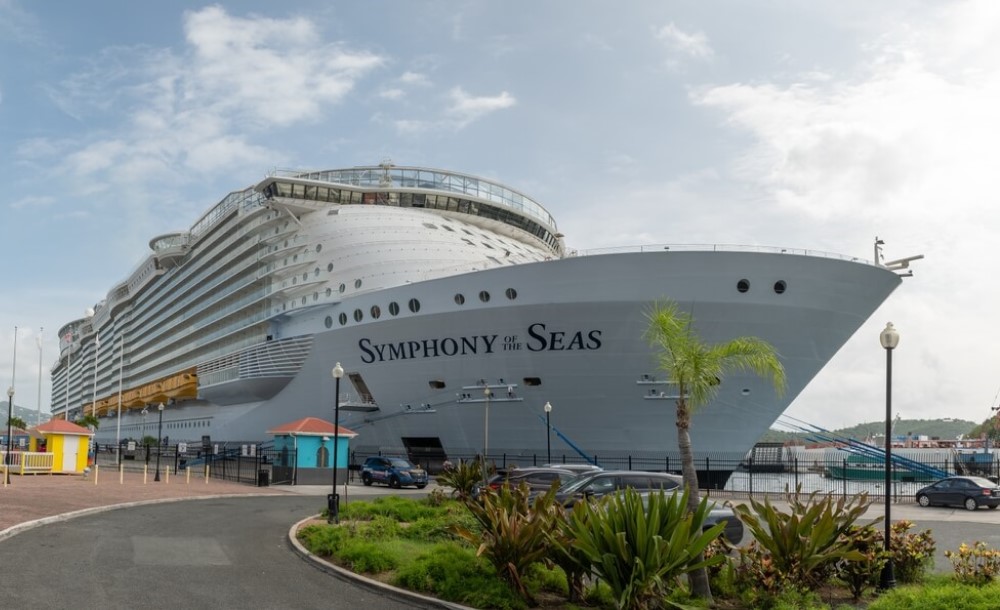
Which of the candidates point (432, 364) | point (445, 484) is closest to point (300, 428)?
point (432, 364)

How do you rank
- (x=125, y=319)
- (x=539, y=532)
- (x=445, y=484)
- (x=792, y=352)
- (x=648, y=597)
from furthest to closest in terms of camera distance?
(x=125, y=319) < (x=792, y=352) < (x=445, y=484) < (x=539, y=532) < (x=648, y=597)

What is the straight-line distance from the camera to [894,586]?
10.4 meters

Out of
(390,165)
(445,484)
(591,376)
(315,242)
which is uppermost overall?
(390,165)

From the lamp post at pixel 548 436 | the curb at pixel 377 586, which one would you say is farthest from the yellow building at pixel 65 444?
the curb at pixel 377 586

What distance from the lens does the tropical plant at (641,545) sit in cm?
888

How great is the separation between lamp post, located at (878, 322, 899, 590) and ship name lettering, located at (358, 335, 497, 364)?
16.5 meters

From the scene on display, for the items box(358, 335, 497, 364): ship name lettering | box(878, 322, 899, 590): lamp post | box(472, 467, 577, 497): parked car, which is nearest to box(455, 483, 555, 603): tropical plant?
box(878, 322, 899, 590): lamp post

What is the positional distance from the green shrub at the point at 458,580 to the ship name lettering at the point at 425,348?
52.0 feet

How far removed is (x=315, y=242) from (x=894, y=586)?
30523 mm

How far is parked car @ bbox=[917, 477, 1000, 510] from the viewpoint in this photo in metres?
24.4

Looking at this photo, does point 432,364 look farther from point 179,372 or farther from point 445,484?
point 179,372

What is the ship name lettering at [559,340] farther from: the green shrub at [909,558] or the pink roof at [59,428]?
the pink roof at [59,428]

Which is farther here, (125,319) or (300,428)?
(125,319)

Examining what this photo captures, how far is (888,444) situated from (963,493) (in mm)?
16194
